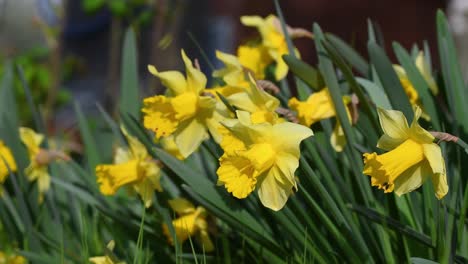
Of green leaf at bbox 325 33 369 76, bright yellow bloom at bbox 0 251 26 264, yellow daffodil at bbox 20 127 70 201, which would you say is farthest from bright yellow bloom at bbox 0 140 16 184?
green leaf at bbox 325 33 369 76

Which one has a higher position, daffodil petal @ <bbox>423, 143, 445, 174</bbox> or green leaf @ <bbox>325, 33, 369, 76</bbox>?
daffodil petal @ <bbox>423, 143, 445, 174</bbox>

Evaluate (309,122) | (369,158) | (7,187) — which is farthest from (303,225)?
(7,187)

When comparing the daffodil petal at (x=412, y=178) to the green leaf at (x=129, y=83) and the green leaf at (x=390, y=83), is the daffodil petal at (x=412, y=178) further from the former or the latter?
the green leaf at (x=129, y=83)

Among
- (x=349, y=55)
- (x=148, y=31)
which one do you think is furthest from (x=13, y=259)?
(x=148, y=31)

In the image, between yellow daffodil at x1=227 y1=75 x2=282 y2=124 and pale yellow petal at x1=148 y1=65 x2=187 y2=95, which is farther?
pale yellow petal at x1=148 y1=65 x2=187 y2=95

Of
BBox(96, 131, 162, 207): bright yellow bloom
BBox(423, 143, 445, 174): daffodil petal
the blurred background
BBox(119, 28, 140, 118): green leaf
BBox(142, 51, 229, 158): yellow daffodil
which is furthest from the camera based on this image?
the blurred background

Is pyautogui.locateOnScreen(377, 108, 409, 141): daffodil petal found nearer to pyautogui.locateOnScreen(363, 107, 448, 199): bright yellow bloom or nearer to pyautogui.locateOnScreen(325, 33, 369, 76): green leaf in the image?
pyautogui.locateOnScreen(363, 107, 448, 199): bright yellow bloom

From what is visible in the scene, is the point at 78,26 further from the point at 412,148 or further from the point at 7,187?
the point at 412,148

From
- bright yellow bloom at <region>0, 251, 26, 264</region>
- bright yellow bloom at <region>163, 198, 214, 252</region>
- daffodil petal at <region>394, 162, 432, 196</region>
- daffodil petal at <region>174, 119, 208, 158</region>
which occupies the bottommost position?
bright yellow bloom at <region>0, 251, 26, 264</region>
